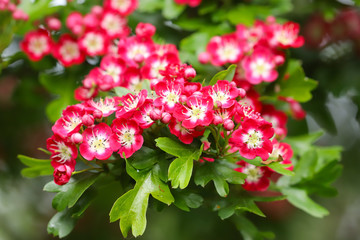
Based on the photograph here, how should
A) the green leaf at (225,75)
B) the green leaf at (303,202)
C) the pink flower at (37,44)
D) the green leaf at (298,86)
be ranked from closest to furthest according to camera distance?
the green leaf at (225,75)
the green leaf at (303,202)
the green leaf at (298,86)
the pink flower at (37,44)

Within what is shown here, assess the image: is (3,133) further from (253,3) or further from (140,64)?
(253,3)

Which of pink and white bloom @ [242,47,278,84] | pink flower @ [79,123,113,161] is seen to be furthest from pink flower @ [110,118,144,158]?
pink and white bloom @ [242,47,278,84]

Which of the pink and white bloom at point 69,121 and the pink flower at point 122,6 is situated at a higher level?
the pink and white bloom at point 69,121

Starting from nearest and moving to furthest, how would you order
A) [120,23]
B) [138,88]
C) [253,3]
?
Result: [138,88], [120,23], [253,3]

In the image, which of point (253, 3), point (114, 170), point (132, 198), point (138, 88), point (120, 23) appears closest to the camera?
point (132, 198)

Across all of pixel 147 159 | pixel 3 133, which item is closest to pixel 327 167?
pixel 147 159

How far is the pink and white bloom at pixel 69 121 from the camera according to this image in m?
0.91

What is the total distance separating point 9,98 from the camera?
187cm

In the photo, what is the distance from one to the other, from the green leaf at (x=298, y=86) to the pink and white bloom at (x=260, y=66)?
0.06m

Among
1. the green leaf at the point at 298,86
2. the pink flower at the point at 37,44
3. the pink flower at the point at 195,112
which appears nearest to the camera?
the pink flower at the point at 195,112

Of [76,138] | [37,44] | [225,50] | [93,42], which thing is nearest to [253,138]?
[76,138]

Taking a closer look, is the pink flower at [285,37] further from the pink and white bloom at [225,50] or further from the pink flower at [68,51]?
the pink flower at [68,51]

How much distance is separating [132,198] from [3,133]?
1.20 meters

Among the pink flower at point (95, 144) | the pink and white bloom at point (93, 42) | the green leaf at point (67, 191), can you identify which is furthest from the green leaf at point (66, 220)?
the pink and white bloom at point (93, 42)
